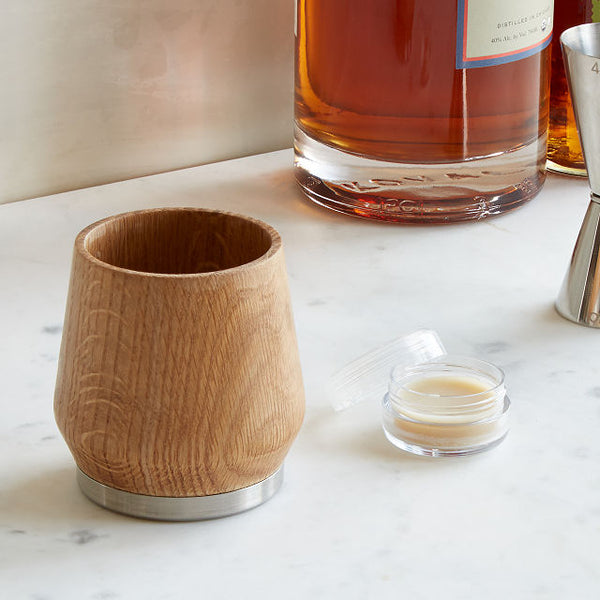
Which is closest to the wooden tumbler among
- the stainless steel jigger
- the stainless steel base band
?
the stainless steel base band

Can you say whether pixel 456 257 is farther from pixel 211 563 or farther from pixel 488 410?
pixel 211 563

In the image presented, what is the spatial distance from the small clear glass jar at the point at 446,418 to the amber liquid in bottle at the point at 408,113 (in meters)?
0.25

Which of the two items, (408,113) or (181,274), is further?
(408,113)

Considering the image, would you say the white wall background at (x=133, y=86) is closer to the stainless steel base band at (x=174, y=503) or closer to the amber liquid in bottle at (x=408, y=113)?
the amber liquid in bottle at (x=408, y=113)

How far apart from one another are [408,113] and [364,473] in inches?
12.2

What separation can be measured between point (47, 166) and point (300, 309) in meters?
0.25

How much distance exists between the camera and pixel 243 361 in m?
0.38

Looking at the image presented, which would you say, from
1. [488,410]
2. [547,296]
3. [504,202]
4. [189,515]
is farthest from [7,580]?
[504,202]

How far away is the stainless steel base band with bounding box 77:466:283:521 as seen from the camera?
0.40 m

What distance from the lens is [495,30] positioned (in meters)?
0.67

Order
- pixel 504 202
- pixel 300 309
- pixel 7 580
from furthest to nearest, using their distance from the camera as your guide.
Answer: pixel 504 202, pixel 300 309, pixel 7 580

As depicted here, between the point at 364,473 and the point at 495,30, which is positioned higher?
the point at 495,30

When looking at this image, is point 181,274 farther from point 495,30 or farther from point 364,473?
point 495,30

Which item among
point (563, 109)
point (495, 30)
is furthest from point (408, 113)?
point (563, 109)
